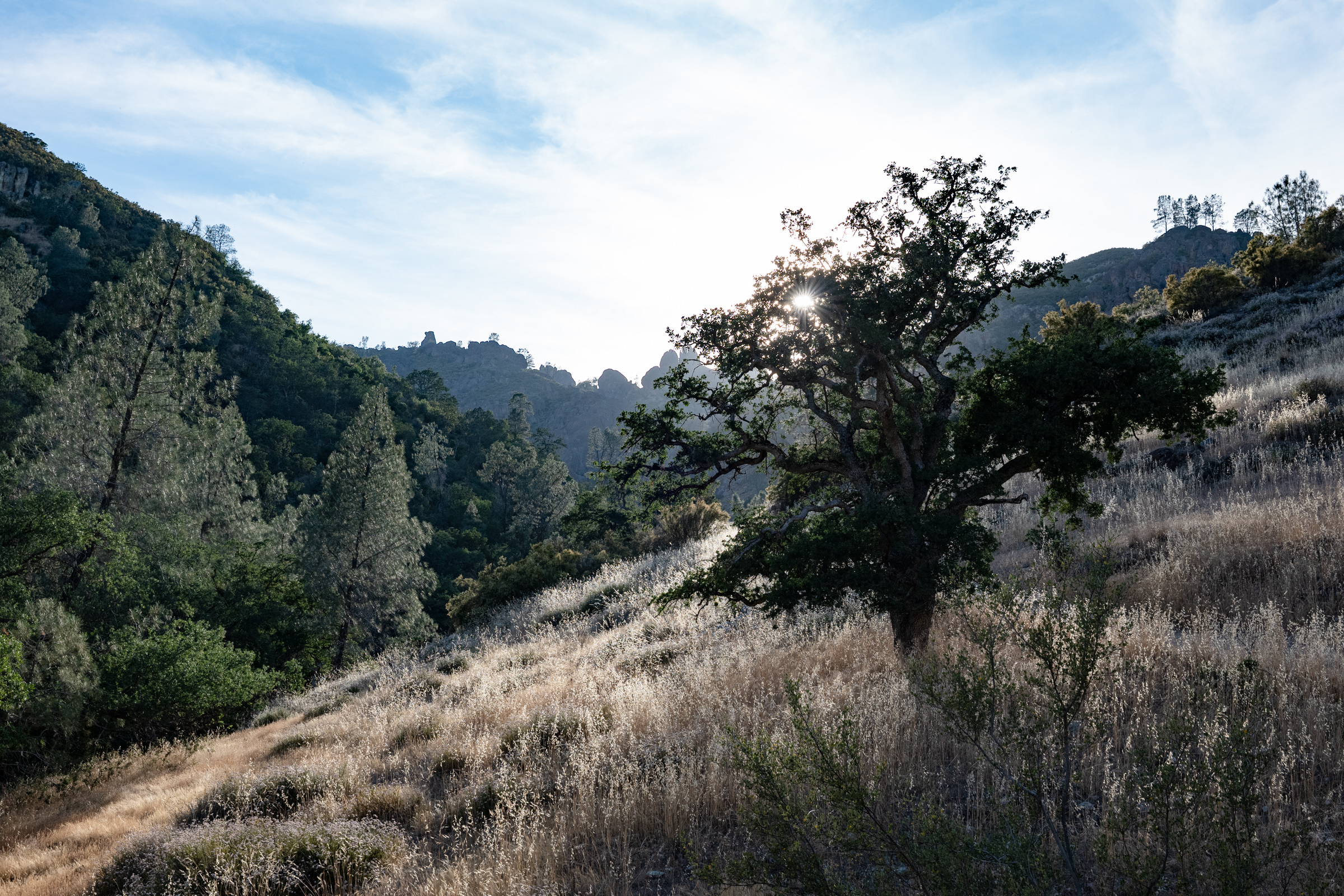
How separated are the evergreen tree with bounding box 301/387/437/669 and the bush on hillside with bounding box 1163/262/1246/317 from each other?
3616cm

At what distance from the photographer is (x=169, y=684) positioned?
15.1m

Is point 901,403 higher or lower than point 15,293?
lower

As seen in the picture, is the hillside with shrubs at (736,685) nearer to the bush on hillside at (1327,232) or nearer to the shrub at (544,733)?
the shrub at (544,733)

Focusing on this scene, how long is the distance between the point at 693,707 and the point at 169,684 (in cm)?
1476

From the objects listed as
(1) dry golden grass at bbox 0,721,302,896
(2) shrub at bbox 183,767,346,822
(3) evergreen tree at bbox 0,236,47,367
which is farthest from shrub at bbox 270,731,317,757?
(3) evergreen tree at bbox 0,236,47,367

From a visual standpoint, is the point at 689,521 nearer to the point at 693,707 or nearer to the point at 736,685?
the point at 736,685

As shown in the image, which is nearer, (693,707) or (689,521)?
(693,707)

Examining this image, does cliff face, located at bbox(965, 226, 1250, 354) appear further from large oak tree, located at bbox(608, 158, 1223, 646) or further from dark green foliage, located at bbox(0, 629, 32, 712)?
dark green foliage, located at bbox(0, 629, 32, 712)

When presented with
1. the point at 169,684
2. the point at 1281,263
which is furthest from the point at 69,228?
the point at 1281,263

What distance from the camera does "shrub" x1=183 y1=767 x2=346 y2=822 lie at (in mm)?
6828

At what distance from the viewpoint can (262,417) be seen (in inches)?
2454

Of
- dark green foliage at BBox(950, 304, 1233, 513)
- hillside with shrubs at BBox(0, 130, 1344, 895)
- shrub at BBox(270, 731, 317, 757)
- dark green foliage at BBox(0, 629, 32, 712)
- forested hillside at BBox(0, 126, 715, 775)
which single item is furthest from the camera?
forested hillside at BBox(0, 126, 715, 775)

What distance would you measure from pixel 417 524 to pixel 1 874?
76.5ft

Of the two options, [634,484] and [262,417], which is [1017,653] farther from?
[262,417]
